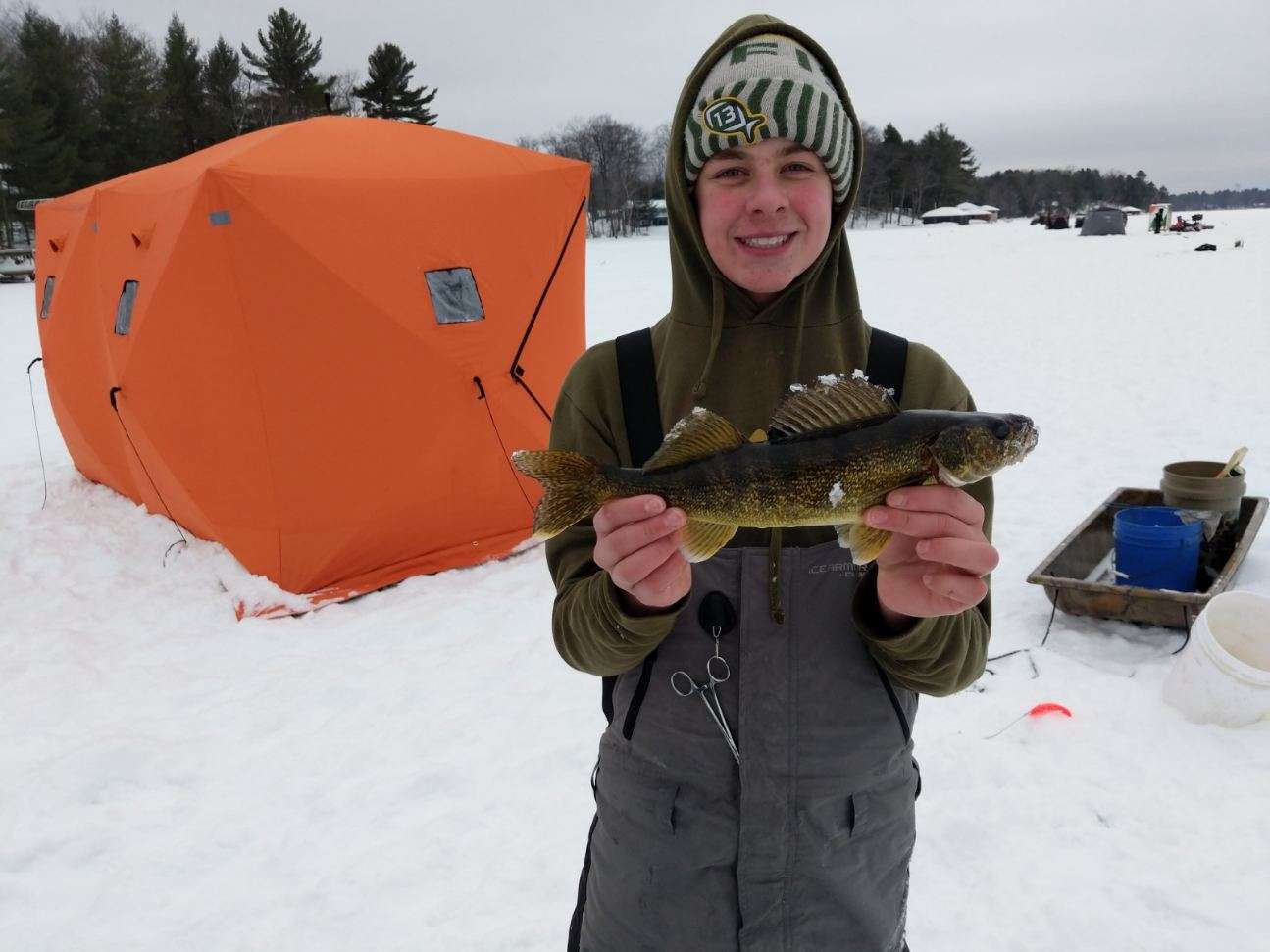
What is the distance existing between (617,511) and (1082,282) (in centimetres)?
3092

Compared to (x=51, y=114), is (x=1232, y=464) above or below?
below

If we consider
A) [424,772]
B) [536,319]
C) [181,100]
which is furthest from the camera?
[181,100]

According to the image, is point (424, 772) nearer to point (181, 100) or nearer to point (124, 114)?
point (124, 114)

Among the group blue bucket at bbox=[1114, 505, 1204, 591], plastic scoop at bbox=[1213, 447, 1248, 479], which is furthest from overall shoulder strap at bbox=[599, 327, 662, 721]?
plastic scoop at bbox=[1213, 447, 1248, 479]

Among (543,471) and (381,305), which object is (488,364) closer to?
(381,305)

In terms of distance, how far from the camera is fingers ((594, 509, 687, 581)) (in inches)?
66.9

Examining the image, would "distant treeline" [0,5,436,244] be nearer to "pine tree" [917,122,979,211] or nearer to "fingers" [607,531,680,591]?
"fingers" [607,531,680,591]

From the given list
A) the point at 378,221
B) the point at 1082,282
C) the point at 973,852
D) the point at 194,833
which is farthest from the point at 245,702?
the point at 1082,282

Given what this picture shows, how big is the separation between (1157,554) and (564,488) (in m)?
5.41

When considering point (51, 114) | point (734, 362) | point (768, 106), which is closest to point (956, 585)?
point (734, 362)

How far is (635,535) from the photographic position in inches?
67.5

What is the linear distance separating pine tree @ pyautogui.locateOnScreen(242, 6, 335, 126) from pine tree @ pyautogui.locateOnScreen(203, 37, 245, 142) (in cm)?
135

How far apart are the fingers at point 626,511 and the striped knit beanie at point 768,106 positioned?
928 millimetres

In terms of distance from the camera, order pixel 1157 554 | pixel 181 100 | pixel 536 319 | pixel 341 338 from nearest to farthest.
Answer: pixel 1157 554 < pixel 341 338 < pixel 536 319 < pixel 181 100
